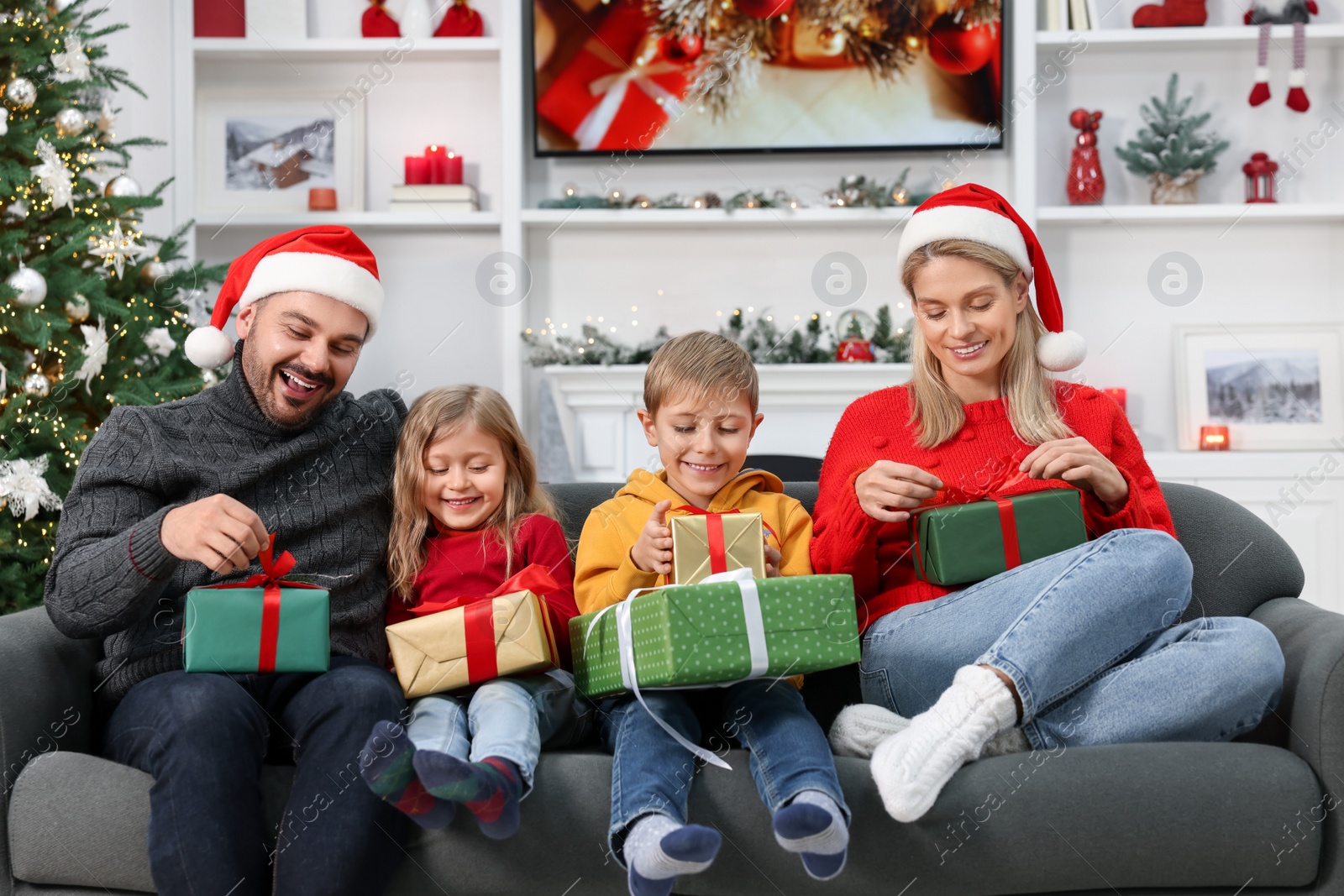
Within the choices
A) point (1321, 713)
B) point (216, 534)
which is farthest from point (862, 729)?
point (216, 534)

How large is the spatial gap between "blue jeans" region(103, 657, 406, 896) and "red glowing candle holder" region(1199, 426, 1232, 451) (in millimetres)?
3247

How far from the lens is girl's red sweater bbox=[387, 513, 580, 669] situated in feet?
5.71

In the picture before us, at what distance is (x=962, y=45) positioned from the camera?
3.88m

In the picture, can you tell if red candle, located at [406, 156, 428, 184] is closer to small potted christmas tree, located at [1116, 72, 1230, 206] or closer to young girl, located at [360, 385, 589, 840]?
young girl, located at [360, 385, 589, 840]

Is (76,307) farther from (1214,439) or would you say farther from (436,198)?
(1214,439)

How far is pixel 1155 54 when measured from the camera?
159 inches

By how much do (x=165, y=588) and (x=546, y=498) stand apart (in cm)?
61

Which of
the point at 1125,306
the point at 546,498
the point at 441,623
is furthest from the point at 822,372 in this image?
the point at 441,623

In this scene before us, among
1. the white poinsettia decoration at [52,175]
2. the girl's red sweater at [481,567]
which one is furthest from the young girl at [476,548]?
the white poinsettia decoration at [52,175]

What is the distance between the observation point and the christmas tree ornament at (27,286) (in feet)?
8.36

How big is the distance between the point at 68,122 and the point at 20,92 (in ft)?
0.40

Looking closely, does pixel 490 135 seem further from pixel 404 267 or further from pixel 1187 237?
pixel 1187 237

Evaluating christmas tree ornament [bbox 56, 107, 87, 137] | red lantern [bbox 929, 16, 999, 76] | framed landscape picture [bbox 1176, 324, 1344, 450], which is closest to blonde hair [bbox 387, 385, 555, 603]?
christmas tree ornament [bbox 56, 107, 87, 137]

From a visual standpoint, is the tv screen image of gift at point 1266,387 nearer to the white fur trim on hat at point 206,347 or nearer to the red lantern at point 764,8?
the red lantern at point 764,8
